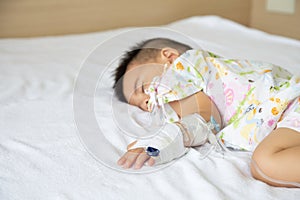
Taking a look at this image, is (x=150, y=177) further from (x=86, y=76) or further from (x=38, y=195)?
(x=86, y=76)

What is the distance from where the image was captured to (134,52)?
1.06 metres

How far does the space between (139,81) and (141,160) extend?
0.24m

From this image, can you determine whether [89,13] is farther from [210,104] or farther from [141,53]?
[210,104]

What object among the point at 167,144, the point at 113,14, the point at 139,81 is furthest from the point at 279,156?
the point at 113,14

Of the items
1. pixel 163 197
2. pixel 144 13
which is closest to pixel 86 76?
pixel 163 197

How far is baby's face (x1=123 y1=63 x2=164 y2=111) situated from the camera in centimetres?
99

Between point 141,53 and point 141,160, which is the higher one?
point 141,53

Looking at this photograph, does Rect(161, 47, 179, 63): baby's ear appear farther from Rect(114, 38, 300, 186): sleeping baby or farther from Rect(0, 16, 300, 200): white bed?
Rect(0, 16, 300, 200): white bed

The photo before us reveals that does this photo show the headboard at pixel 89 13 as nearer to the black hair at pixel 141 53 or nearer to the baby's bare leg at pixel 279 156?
the black hair at pixel 141 53

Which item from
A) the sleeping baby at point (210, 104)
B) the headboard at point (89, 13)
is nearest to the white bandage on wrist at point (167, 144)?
the sleeping baby at point (210, 104)

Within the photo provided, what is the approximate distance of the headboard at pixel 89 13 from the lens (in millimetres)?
1748

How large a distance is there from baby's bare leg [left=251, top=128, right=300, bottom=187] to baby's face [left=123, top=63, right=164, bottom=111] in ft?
1.04

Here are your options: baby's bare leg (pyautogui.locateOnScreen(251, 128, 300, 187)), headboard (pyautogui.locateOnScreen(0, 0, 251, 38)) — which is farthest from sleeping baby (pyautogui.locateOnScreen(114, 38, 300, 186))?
headboard (pyautogui.locateOnScreen(0, 0, 251, 38))

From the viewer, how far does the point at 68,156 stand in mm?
848
